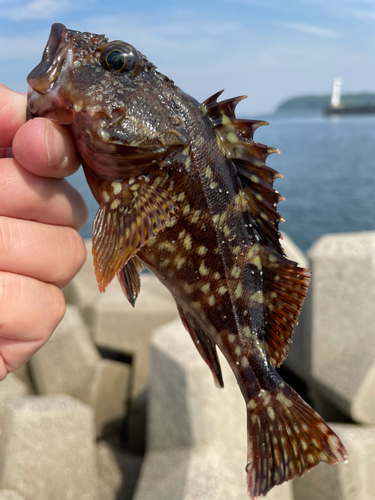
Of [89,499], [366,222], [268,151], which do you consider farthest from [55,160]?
[366,222]

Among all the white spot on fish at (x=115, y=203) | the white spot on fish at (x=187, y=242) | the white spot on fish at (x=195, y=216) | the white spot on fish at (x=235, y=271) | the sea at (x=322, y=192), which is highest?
the white spot on fish at (x=115, y=203)

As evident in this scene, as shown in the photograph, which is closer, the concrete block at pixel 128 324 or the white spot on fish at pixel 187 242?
the white spot on fish at pixel 187 242

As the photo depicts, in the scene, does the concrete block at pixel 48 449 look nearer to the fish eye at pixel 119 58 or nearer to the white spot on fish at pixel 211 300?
the white spot on fish at pixel 211 300

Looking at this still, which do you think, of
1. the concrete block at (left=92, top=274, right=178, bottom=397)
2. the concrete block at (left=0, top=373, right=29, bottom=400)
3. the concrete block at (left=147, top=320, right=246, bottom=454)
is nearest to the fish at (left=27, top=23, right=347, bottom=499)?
the concrete block at (left=147, top=320, right=246, bottom=454)

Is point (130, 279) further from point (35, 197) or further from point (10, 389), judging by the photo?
point (10, 389)

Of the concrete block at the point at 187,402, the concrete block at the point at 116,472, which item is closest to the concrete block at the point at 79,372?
the concrete block at the point at 116,472

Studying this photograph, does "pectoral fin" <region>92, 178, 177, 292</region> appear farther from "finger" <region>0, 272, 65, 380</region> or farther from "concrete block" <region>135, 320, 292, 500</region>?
"concrete block" <region>135, 320, 292, 500</region>
